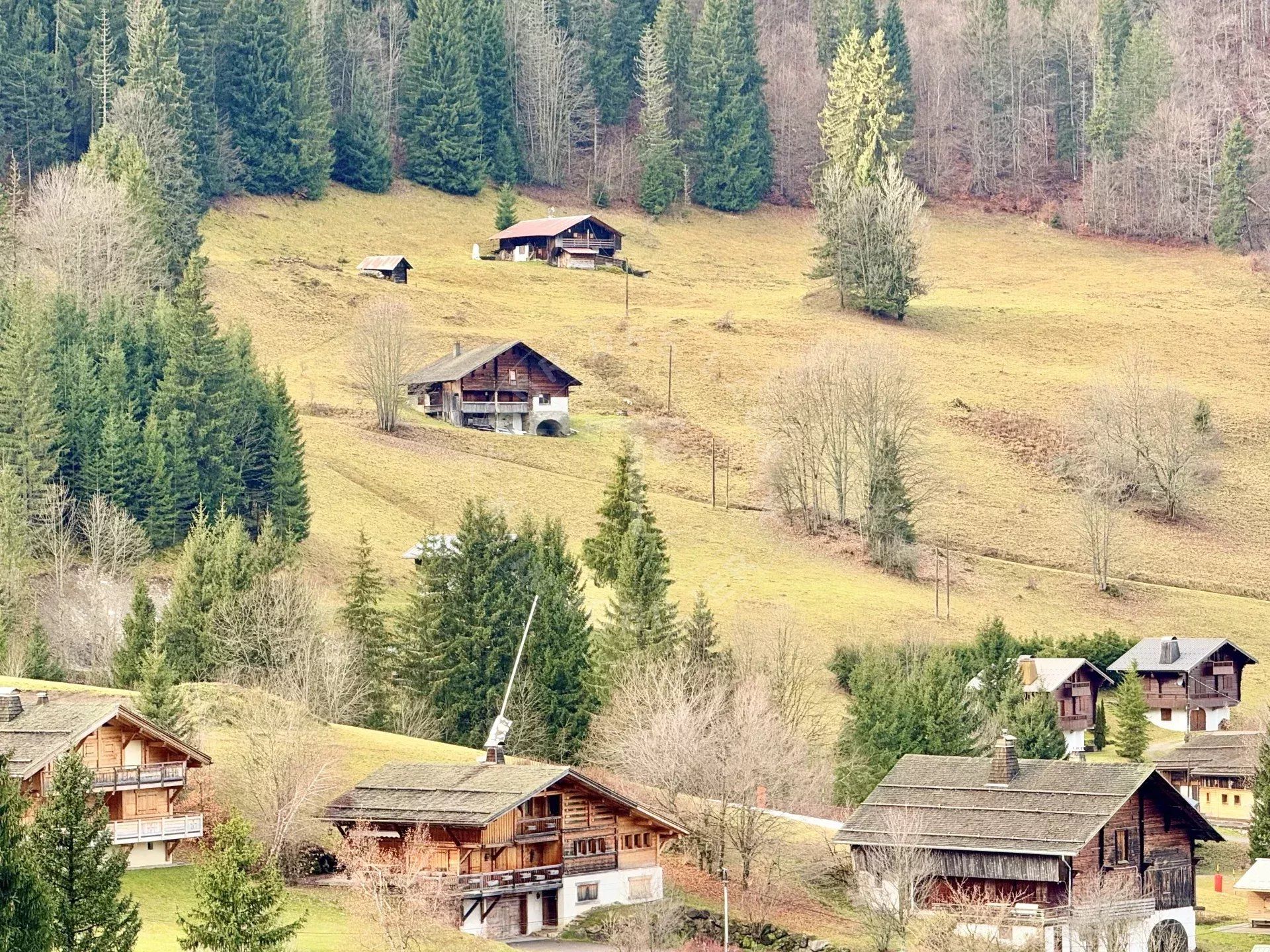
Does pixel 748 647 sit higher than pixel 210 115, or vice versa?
pixel 210 115

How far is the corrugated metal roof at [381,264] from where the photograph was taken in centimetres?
14262

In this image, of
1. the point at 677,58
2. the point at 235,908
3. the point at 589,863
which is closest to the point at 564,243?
the point at 677,58

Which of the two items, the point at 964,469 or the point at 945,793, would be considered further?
the point at 964,469

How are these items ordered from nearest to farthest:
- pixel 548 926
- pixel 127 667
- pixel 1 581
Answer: pixel 548 926, pixel 127 667, pixel 1 581

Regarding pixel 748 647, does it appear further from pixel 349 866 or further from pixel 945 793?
pixel 349 866

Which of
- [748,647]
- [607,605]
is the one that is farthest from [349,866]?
[607,605]

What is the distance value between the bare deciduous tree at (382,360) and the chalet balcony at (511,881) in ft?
201

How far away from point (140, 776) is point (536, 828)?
9.69 m

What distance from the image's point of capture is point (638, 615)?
75.9 m

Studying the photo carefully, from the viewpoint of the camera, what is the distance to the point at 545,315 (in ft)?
461

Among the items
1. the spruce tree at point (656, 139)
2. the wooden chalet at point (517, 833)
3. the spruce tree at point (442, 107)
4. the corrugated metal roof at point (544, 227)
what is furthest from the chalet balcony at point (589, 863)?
the spruce tree at point (656, 139)

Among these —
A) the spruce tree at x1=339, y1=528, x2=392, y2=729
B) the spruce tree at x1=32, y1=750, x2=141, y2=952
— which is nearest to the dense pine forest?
the spruce tree at x1=339, y1=528, x2=392, y2=729

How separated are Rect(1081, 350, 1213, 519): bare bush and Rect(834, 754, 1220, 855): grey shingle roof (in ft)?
184

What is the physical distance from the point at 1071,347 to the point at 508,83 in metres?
56.6
